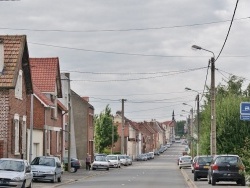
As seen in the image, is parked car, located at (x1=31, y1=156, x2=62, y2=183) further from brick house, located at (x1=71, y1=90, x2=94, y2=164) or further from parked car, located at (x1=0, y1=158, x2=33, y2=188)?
brick house, located at (x1=71, y1=90, x2=94, y2=164)

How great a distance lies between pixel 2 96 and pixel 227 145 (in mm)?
19968

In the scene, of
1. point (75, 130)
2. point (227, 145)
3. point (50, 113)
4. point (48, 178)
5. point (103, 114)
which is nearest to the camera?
point (48, 178)

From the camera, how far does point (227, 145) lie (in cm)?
5541

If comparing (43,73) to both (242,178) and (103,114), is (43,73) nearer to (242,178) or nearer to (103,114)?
(242,178)

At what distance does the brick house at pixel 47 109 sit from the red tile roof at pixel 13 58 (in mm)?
10426

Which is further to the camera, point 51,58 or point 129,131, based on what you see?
point 129,131

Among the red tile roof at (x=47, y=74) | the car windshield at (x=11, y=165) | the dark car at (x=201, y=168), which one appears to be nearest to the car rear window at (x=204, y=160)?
the dark car at (x=201, y=168)

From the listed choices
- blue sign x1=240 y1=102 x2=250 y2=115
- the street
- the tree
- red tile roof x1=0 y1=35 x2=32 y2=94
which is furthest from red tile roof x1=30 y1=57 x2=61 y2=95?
the tree

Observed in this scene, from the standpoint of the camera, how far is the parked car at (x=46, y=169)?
4169 centimetres

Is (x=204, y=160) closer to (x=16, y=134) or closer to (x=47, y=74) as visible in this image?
(x=16, y=134)

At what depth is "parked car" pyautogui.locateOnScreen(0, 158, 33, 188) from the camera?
30672 mm

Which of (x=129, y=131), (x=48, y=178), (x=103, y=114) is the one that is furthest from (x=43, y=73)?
(x=129, y=131)

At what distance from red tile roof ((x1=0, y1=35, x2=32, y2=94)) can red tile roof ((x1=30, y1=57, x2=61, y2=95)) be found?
14.3 m

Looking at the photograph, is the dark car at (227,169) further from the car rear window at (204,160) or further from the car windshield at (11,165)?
the car windshield at (11,165)
